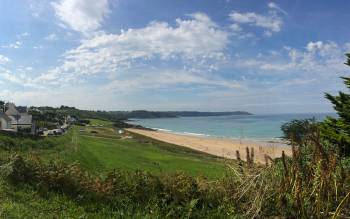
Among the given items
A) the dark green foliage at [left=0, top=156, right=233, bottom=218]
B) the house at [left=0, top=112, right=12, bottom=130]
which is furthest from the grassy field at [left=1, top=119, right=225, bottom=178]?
the house at [left=0, top=112, right=12, bottom=130]

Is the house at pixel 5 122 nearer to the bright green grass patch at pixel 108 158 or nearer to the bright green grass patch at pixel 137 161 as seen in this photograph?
the bright green grass patch at pixel 108 158

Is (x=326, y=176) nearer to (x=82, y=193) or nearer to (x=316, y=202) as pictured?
(x=316, y=202)

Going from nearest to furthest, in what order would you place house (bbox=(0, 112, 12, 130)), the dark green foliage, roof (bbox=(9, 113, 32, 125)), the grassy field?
1. the dark green foliage
2. the grassy field
3. house (bbox=(0, 112, 12, 130))
4. roof (bbox=(9, 113, 32, 125))

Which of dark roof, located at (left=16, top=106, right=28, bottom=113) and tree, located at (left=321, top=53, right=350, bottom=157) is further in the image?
dark roof, located at (left=16, top=106, right=28, bottom=113)

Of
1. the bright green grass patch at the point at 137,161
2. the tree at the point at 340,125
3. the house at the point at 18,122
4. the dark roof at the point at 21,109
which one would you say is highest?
the dark roof at the point at 21,109

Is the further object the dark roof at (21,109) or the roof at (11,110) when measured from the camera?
the dark roof at (21,109)

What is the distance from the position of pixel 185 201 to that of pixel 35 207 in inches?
99.8

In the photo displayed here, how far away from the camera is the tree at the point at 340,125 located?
1185 centimetres

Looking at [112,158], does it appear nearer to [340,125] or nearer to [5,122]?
[340,125]

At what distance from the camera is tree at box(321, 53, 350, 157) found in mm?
11852

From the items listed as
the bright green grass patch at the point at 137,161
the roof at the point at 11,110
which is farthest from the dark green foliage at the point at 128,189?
the roof at the point at 11,110

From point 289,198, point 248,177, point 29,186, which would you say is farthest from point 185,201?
point 29,186

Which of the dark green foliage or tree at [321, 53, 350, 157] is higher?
tree at [321, 53, 350, 157]

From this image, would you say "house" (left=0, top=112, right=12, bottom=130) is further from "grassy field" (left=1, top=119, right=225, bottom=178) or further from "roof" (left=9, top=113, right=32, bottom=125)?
"grassy field" (left=1, top=119, right=225, bottom=178)
